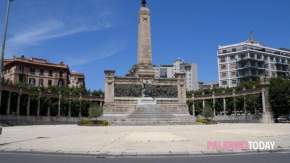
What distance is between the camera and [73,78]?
94.4 meters

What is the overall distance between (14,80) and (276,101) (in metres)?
61.6

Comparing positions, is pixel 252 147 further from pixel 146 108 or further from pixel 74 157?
pixel 146 108

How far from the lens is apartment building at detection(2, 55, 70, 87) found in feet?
211

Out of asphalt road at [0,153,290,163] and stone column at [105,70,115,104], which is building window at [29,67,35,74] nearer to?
stone column at [105,70,115,104]

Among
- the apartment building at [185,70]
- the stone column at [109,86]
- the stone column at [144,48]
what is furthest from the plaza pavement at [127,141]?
the apartment building at [185,70]

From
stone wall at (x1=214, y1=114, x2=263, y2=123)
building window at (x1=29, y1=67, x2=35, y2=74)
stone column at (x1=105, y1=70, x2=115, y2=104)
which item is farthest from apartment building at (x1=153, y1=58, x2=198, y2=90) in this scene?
stone column at (x1=105, y1=70, x2=115, y2=104)

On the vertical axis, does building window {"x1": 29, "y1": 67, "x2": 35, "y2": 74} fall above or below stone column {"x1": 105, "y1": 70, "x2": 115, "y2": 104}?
above

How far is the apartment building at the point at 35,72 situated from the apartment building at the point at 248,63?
5259 centimetres

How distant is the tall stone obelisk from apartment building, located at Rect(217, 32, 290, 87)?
4423cm

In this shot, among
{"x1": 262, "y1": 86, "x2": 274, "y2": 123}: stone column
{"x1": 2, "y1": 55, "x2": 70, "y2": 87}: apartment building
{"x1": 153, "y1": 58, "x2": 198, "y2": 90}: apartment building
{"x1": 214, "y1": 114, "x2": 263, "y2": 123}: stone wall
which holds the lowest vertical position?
{"x1": 214, "y1": 114, "x2": 263, "y2": 123}: stone wall

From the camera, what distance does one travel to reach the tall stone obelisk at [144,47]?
43347mm

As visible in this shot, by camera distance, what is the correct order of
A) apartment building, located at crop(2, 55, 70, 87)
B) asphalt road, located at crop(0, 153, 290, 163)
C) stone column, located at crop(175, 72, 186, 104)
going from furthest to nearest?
apartment building, located at crop(2, 55, 70, 87)
stone column, located at crop(175, 72, 186, 104)
asphalt road, located at crop(0, 153, 290, 163)

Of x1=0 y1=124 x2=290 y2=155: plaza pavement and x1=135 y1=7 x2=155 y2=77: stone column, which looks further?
x1=135 y1=7 x2=155 y2=77: stone column

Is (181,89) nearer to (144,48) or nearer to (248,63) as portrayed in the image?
(144,48)
